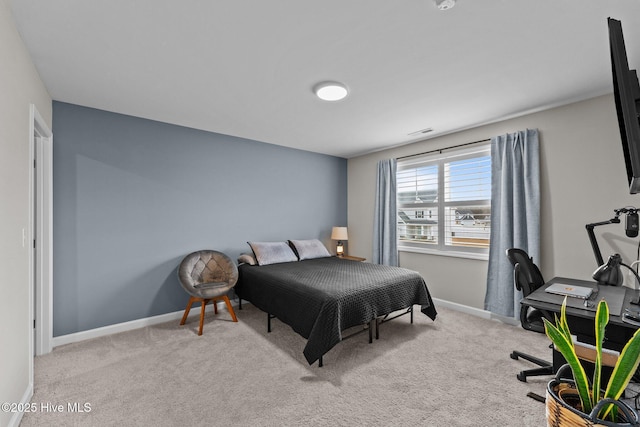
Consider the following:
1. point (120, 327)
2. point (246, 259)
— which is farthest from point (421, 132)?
point (120, 327)

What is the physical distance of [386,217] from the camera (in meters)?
4.64

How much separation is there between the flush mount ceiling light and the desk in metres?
2.24

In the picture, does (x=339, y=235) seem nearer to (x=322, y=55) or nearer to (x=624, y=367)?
(x=322, y=55)

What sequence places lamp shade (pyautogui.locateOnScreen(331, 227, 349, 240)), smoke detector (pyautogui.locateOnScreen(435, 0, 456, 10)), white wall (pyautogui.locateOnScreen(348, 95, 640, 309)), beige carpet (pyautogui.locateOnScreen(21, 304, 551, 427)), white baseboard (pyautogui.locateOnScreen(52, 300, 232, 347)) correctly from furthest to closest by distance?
lamp shade (pyautogui.locateOnScreen(331, 227, 349, 240))
white baseboard (pyautogui.locateOnScreen(52, 300, 232, 347))
white wall (pyautogui.locateOnScreen(348, 95, 640, 309))
beige carpet (pyautogui.locateOnScreen(21, 304, 551, 427))
smoke detector (pyautogui.locateOnScreen(435, 0, 456, 10))

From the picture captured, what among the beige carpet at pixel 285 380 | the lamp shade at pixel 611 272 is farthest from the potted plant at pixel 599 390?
the lamp shade at pixel 611 272

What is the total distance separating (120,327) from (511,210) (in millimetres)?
4767

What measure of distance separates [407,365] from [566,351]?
188 centimetres

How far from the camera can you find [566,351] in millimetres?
789

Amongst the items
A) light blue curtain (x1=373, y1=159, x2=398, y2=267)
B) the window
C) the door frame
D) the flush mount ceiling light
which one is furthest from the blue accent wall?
the window

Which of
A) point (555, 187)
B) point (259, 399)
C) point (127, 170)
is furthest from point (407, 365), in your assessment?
point (127, 170)

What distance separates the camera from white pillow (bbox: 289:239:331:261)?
4332 mm

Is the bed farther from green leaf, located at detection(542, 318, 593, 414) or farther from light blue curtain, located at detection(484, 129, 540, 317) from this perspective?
green leaf, located at detection(542, 318, 593, 414)

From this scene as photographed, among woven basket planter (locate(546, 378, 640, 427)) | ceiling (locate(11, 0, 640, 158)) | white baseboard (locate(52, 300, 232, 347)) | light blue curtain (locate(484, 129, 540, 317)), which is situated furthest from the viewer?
light blue curtain (locate(484, 129, 540, 317))

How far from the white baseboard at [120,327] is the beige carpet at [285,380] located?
10 cm
